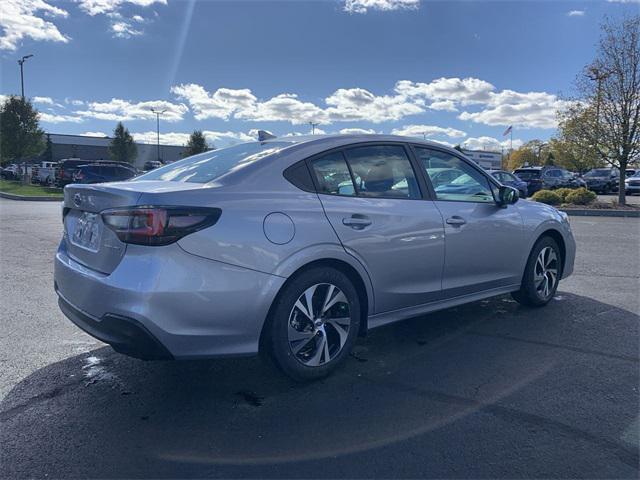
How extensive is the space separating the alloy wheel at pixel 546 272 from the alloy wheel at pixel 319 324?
2.62 m

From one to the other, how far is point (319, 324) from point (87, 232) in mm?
1621

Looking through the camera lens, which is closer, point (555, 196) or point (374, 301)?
point (374, 301)

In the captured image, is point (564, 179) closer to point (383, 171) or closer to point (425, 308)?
point (425, 308)

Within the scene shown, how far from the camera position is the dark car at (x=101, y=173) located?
998 inches

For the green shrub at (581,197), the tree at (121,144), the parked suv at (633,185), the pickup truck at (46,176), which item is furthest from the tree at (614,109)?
the tree at (121,144)

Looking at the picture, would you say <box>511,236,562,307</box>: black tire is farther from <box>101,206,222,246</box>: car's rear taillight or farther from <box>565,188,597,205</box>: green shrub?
<box>565,188,597,205</box>: green shrub

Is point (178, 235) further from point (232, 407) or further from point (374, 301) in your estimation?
point (374, 301)

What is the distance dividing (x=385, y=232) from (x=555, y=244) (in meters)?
2.67

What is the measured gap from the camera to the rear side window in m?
3.60

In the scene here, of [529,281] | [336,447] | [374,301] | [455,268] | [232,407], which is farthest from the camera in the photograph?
[529,281]

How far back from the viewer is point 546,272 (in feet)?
17.6

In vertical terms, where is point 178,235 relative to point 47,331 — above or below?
above

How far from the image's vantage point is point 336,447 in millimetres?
2754

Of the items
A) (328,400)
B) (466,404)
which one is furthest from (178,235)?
(466,404)
